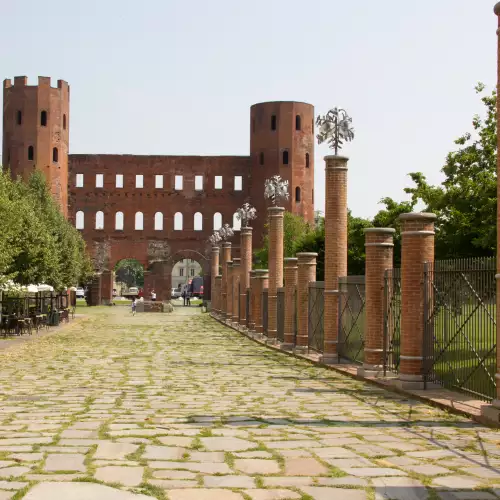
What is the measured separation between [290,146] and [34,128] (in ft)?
63.0

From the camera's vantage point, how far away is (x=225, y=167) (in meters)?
73.0

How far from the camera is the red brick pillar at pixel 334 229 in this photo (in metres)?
16.6

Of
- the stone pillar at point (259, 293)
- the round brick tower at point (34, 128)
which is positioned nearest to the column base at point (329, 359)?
the stone pillar at point (259, 293)

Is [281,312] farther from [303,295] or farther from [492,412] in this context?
[492,412]

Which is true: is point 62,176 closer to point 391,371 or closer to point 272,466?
point 391,371

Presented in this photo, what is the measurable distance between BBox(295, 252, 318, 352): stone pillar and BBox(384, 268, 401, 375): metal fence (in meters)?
5.64

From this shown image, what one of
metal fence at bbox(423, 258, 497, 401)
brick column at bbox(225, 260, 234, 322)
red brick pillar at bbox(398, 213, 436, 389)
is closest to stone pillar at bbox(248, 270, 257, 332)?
brick column at bbox(225, 260, 234, 322)

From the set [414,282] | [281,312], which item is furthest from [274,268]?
[414,282]

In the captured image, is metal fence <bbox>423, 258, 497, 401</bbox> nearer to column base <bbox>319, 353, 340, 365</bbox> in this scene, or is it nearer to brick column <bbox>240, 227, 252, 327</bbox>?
column base <bbox>319, 353, 340, 365</bbox>

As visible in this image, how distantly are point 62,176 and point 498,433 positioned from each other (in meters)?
59.9

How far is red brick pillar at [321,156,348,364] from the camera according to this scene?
16641 mm

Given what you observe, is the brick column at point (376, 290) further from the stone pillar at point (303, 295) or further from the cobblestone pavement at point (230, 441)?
the stone pillar at point (303, 295)

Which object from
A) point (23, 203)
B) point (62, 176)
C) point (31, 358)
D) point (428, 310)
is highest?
point (62, 176)

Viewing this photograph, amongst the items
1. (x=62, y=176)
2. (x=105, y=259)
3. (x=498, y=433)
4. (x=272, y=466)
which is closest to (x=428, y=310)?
(x=498, y=433)
